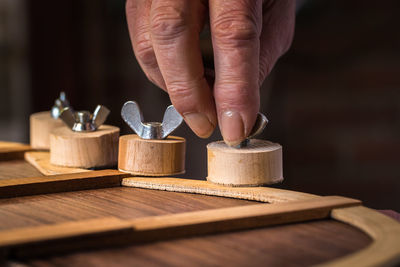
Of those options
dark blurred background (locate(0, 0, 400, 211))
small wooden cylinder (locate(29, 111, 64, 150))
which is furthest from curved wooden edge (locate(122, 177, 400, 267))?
dark blurred background (locate(0, 0, 400, 211))

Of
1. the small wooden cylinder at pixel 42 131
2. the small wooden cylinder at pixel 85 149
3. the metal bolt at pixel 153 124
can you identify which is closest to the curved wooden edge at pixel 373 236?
the metal bolt at pixel 153 124

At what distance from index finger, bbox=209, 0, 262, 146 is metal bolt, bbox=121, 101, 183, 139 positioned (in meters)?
0.08

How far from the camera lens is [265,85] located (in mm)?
2238

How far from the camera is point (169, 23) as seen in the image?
85 centimetres

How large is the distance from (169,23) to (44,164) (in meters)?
0.35

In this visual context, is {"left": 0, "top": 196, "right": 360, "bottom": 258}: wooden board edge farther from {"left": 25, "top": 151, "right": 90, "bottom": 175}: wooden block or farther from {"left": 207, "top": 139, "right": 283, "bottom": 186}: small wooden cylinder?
{"left": 25, "top": 151, "right": 90, "bottom": 175}: wooden block

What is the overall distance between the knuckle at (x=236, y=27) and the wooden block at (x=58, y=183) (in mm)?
260

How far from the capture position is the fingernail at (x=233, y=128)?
804 mm

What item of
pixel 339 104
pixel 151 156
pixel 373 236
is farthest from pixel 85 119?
pixel 339 104

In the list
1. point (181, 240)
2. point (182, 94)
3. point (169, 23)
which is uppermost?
point (169, 23)

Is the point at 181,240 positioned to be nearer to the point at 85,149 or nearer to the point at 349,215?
the point at 349,215

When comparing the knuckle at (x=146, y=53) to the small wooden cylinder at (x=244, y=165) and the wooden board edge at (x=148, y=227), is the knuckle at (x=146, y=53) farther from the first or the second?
the wooden board edge at (x=148, y=227)

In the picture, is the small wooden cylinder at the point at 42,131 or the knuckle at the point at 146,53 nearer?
the knuckle at the point at 146,53

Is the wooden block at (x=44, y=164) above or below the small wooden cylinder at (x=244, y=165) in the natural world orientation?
below
